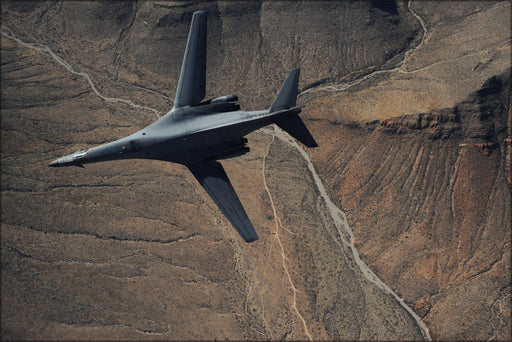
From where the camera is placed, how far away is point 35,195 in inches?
1674

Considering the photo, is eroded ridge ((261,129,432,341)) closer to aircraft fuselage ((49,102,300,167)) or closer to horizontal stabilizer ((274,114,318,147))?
horizontal stabilizer ((274,114,318,147))

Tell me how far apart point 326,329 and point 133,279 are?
78.0ft

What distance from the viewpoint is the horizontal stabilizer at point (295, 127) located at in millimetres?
32531

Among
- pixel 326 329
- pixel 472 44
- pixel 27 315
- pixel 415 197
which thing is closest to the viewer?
pixel 27 315

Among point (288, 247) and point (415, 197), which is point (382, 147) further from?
point (288, 247)

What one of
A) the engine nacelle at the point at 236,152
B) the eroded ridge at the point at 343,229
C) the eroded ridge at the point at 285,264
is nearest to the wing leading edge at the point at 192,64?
the engine nacelle at the point at 236,152

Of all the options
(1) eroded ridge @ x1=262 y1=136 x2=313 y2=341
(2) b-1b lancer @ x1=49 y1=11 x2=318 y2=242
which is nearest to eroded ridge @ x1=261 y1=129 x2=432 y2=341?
(1) eroded ridge @ x1=262 y1=136 x2=313 y2=341

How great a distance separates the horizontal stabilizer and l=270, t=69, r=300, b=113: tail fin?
126cm

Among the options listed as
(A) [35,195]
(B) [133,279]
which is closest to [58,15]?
(A) [35,195]

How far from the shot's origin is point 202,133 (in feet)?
105

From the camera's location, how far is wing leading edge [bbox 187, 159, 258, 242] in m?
33.7

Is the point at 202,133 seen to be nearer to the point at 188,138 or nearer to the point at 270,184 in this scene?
the point at 188,138

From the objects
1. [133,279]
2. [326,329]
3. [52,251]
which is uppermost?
[52,251]

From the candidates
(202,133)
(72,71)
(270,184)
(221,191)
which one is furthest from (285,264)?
(72,71)
